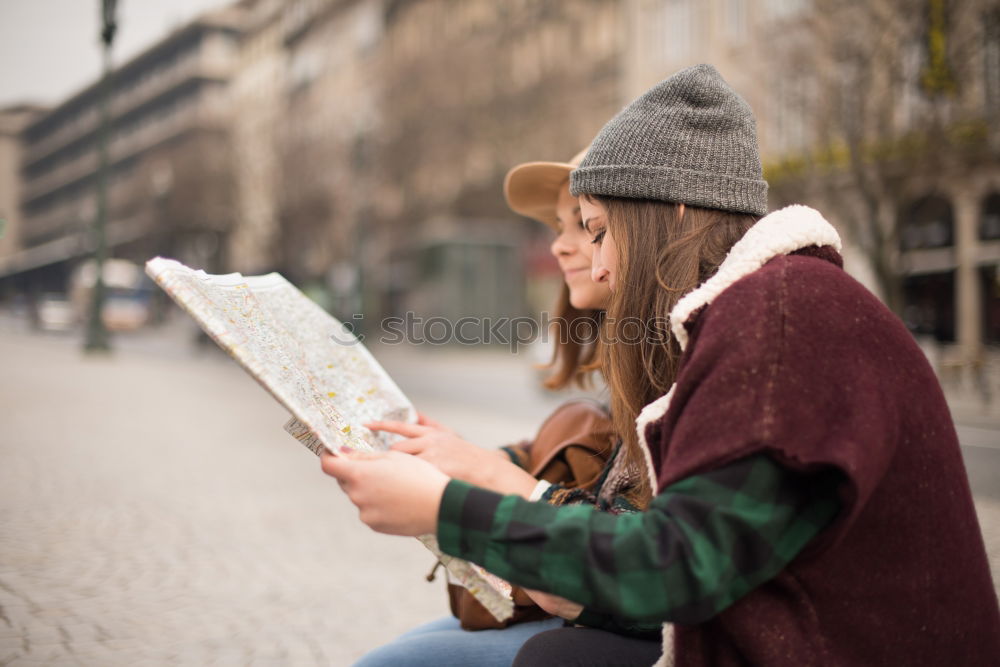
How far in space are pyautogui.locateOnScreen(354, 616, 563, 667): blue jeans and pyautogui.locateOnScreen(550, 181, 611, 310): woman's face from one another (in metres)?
0.78

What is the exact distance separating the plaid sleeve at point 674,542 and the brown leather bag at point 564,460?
0.64 metres

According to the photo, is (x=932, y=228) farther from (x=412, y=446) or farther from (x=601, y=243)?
(x=412, y=446)

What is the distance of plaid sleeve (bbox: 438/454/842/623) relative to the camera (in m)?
0.96

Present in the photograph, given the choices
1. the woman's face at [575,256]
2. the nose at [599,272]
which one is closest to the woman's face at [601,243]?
the nose at [599,272]

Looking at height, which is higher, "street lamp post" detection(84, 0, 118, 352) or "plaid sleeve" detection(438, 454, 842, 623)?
"street lamp post" detection(84, 0, 118, 352)

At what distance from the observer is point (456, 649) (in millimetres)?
1638

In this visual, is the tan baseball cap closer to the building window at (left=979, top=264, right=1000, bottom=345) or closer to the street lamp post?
the street lamp post

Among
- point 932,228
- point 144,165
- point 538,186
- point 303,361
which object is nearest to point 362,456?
point 303,361

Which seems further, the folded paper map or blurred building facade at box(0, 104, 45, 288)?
blurred building facade at box(0, 104, 45, 288)

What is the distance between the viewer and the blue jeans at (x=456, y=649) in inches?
63.7

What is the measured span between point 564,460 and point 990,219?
2053 centimetres

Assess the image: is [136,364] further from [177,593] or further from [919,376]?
[919,376]

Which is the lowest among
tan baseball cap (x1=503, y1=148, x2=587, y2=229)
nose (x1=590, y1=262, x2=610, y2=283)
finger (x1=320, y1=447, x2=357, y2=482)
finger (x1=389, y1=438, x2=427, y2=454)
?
finger (x1=389, y1=438, x2=427, y2=454)

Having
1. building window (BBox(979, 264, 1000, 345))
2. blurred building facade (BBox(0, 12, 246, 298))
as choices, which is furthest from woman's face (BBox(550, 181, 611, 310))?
building window (BBox(979, 264, 1000, 345))
